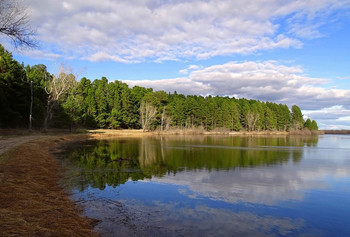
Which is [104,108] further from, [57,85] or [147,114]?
[57,85]

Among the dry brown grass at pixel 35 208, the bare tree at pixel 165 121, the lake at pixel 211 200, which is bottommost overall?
the lake at pixel 211 200

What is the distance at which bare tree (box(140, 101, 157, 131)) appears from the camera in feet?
256

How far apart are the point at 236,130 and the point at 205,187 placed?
94572mm

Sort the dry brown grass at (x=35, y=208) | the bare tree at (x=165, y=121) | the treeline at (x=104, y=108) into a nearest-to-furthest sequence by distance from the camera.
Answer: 1. the dry brown grass at (x=35, y=208)
2. the treeline at (x=104, y=108)
3. the bare tree at (x=165, y=121)

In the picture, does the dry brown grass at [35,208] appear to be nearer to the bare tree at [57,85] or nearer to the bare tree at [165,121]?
the bare tree at [57,85]

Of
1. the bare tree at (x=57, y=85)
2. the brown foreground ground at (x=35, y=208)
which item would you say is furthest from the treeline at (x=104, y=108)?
the brown foreground ground at (x=35, y=208)

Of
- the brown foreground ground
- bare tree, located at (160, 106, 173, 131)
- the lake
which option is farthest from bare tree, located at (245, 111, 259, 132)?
the brown foreground ground

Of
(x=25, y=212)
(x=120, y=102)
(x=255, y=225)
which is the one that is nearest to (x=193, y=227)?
(x=255, y=225)

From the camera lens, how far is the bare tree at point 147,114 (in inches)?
3068

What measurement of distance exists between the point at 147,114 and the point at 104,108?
1279 centimetres

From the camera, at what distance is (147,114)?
79.0 metres

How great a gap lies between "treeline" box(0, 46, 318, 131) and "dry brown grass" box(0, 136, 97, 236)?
3194 centimetres

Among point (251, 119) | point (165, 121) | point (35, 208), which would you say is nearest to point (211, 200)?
point (35, 208)

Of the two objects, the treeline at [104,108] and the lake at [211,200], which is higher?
the treeline at [104,108]
